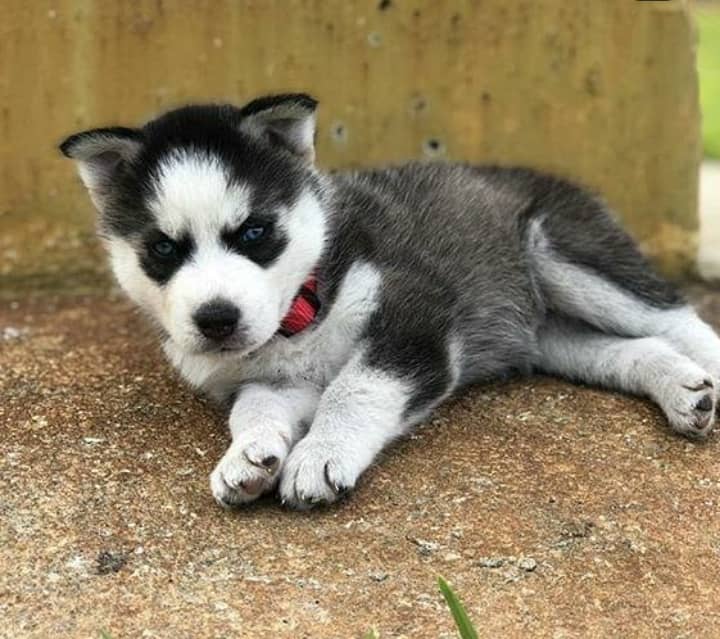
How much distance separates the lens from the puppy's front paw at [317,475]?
3.85 metres

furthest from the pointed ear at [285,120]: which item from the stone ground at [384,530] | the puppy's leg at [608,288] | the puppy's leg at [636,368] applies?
the puppy's leg at [636,368]

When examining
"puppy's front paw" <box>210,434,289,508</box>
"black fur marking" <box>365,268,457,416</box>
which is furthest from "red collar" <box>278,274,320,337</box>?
"puppy's front paw" <box>210,434,289,508</box>

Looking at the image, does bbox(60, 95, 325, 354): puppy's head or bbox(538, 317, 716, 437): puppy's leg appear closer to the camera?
bbox(60, 95, 325, 354): puppy's head

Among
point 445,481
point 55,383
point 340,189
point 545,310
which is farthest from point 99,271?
point 445,481

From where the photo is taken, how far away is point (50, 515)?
154 inches

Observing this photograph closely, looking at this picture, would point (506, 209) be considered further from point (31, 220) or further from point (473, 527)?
point (31, 220)

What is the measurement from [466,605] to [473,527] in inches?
17.4

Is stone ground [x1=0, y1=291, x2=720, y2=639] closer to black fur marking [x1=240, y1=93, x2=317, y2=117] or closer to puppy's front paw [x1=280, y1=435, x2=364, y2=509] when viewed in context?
puppy's front paw [x1=280, y1=435, x2=364, y2=509]

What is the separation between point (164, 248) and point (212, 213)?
234 millimetres

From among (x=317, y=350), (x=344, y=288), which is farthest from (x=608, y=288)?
(x=317, y=350)

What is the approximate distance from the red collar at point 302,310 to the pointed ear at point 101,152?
0.78 meters

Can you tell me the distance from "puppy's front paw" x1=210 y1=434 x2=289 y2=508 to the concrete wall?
2740mm

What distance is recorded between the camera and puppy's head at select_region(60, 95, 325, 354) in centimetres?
395

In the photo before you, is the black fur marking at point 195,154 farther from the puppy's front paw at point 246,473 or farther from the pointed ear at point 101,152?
the puppy's front paw at point 246,473
